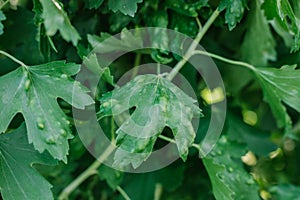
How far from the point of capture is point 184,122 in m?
0.77

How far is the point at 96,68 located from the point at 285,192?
21.2 inches

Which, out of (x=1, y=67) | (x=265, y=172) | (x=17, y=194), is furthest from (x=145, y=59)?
(x=265, y=172)

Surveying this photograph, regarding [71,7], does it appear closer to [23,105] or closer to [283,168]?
[23,105]

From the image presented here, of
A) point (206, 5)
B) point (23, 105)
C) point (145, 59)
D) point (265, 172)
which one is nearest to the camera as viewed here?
point (23, 105)

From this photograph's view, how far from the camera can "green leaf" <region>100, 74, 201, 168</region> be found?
76cm

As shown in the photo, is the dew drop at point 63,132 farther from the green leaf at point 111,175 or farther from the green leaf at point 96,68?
the green leaf at point 111,175

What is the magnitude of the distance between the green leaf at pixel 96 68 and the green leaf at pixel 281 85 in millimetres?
263

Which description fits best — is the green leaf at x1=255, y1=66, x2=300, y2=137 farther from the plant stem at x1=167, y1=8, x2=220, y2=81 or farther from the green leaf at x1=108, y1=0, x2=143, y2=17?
the green leaf at x1=108, y1=0, x2=143, y2=17

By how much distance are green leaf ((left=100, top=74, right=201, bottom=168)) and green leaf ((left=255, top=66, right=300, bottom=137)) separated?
0.66ft

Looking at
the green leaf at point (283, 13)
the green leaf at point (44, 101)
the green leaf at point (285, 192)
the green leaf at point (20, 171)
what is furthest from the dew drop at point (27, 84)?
the green leaf at point (285, 192)

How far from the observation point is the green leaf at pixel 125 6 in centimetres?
82

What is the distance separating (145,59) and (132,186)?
259mm

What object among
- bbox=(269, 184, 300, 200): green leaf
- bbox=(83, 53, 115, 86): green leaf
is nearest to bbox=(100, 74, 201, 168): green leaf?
bbox=(83, 53, 115, 86): green leaf

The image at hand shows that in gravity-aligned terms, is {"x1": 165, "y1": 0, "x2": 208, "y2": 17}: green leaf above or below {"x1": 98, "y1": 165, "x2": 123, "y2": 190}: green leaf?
above
